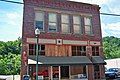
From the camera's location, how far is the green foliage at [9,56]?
41.3 meters

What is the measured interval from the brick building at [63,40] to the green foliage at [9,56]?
20055 millimetres

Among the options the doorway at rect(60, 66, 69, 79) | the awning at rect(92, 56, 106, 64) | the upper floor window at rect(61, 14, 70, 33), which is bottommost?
the doorway at rect(60, 66, 69, 79)

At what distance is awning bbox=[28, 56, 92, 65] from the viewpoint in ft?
68.6

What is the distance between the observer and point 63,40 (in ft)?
77.3

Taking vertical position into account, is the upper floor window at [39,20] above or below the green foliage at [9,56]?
above

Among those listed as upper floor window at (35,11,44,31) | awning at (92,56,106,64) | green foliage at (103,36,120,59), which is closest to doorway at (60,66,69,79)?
awning at (92,56,106,64)

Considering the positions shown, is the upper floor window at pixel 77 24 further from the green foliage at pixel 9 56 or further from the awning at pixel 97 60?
the green foliage at pixel 9 56

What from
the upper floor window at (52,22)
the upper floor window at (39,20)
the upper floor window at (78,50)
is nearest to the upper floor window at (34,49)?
the upper floor window at (39,20)

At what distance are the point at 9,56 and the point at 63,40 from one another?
33.7 m

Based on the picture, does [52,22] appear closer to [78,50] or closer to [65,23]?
[65,23]

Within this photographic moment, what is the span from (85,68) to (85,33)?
425 cm

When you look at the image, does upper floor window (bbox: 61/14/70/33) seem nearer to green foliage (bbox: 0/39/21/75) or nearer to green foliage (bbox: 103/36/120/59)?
green foliage (bbox: 0/39/21/75)

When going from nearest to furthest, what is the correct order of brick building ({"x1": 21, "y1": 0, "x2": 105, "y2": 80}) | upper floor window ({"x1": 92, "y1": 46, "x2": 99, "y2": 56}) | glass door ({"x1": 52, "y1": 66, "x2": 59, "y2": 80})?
1. brick building ({"x1": 21, "y1": 0, "x2": 105, "y2": 80})
2. glass door ({"x1": 52, "y1": 66, "x2": 59, "y2": 80})
3. upper floor window ({"x1": 92, "y1": 46, "x2": 99, "y2": 56})

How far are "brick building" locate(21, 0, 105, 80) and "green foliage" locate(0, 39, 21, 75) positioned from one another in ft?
65.8
